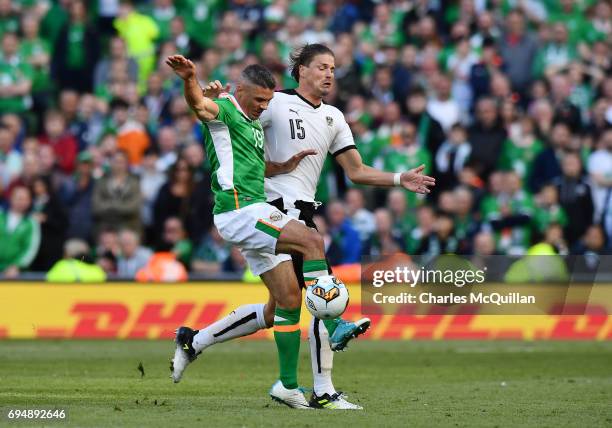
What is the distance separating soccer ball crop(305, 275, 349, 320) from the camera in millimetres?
9648

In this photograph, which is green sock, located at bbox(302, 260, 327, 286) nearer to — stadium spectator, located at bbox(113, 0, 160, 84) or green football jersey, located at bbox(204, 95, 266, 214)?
Result: green football jersey, located at bbox(204, 95, 266, 214)

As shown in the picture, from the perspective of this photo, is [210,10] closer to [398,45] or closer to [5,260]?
[398,45]

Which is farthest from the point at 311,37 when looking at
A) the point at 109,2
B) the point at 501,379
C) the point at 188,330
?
the point at 188,330

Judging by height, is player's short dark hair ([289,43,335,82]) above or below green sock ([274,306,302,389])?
above

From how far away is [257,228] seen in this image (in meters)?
9.84

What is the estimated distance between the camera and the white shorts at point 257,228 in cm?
982

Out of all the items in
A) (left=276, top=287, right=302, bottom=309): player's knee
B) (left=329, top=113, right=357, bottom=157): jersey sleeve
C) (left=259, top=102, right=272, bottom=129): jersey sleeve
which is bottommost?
(left=276, top=287, right=302, bottom=309): player's knee

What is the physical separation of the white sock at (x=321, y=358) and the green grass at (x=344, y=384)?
329 millimetres

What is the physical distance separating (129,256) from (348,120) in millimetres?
3742

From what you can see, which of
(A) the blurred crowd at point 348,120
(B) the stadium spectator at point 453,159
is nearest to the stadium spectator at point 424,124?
(A) the blurred crowd at point 348,120

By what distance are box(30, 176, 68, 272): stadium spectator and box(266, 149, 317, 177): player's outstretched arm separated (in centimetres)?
896

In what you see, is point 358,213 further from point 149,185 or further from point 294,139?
point 294,139

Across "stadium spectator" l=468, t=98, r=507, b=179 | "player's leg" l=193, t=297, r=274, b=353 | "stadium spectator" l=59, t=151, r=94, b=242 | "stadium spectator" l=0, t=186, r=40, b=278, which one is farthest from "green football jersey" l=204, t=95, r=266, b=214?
"stadium spectator" l=468, t=98, r=507, b=179

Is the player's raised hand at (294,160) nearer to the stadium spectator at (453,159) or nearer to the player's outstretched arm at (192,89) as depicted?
the player's outstretched arm at (192,89)
